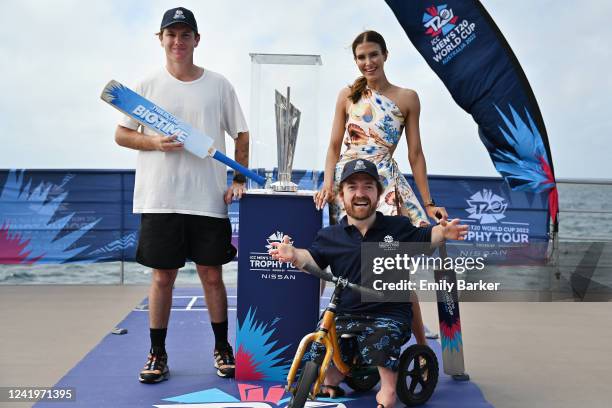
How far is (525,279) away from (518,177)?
1024 millimetres

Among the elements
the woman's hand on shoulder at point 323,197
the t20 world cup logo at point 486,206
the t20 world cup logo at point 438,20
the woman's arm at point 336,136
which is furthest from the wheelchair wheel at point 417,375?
the t20 world cup logo at point 486,206

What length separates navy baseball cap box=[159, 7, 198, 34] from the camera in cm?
309

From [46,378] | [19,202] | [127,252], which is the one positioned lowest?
[46,378]

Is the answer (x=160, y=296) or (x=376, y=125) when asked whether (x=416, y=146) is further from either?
(x=160, y=296)

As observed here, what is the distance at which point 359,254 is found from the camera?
282 cm

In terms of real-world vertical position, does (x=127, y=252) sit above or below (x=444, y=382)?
above

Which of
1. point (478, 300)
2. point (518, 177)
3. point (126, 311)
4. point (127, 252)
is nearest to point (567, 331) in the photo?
point (478, 300)

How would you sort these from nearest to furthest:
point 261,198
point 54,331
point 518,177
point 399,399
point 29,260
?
→ point 399,399, point 261,198, point 54,331, point 518,177, point 29,260

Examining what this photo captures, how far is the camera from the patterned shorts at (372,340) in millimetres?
2684

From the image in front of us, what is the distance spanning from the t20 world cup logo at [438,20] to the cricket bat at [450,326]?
2.97m

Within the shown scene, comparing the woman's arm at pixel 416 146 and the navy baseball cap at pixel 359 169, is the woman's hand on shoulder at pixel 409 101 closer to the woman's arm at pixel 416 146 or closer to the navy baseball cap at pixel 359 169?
the woman's arm at pixel 416 146

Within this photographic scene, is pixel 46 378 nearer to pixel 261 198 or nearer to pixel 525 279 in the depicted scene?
pixel 261 198

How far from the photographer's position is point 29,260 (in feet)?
20.9

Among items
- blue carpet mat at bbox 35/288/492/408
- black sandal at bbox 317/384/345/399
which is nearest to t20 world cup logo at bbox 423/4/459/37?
blue carpet mat at bbox 35/288/492/408
